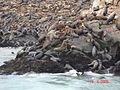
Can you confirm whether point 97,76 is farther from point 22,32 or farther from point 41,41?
point 22,32

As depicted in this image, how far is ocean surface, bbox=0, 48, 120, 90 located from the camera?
102ft

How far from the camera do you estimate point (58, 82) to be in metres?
32.9

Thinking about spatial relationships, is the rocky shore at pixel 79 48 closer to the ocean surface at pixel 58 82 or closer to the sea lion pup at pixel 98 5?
the sea lion pup at pixel 98 5

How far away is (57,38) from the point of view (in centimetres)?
3928

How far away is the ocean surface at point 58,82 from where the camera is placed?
31109 millimetres

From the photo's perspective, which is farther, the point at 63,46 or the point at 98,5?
the point at 98,5

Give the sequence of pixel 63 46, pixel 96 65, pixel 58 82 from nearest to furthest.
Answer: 1. pixel 58 82
2. pixel 96 65
3. pixel 63 46

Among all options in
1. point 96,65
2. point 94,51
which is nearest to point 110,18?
point 94,51

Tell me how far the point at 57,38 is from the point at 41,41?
1.60m

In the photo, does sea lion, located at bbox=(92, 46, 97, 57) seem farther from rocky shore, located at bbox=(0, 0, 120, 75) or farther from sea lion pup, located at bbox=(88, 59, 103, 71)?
sea lion pup, located at bbox=(88, 59, 103, 71)

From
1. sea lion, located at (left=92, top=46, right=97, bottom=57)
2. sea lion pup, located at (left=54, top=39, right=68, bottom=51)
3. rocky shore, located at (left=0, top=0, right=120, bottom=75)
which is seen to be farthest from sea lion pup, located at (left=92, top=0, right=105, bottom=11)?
sea lion, located at (left=92, top=46, right=97, bottom=57)

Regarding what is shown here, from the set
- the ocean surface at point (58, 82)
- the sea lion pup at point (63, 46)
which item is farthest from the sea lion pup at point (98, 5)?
the ocean surface at point (58, 82)

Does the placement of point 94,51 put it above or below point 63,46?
below

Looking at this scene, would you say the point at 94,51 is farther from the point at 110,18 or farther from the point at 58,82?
the point at 110,18
